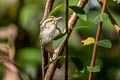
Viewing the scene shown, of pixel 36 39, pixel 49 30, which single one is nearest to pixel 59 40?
pixel 49 30

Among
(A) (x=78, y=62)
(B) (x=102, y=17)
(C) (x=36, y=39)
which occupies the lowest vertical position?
(C) (x=36, y=39)

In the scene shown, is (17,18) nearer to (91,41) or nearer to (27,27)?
(27,27)

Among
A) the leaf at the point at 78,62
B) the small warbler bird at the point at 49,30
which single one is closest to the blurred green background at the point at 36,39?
the small warbler bird at the point at 49,30

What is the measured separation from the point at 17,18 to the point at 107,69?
74 cm

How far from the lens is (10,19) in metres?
2.69

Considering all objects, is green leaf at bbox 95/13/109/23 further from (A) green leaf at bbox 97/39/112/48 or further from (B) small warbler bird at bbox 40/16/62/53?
(B) small warbler bird at bbox 40/16/62/53

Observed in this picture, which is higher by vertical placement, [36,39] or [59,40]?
[59,40]

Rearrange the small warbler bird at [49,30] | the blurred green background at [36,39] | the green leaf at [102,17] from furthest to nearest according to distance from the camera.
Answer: the blurred green background at [36,39], the small warbler bird at [49,30], the green leaf at [102,17]

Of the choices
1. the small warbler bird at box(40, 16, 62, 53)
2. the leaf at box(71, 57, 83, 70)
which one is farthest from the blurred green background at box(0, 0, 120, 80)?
the leaf at box(71, 57, 83, 70)

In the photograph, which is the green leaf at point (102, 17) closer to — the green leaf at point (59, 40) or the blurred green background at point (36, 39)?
the green leaf at point (59, 40)

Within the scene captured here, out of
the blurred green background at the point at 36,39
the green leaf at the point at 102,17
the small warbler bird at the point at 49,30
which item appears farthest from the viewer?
the blurred green background at the point at 36,39

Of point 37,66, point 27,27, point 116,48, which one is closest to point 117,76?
point 116,48

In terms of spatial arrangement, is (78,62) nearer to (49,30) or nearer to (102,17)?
(102,17)

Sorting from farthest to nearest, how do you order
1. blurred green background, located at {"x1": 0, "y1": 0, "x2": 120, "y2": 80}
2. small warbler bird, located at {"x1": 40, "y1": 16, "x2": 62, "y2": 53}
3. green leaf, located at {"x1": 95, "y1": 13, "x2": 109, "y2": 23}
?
blurred green background, located at {"x1": 0, "y1": 0, "x2": 120, "y2": 80} < small warbler bird, located at {"x1": 40, "y1": 16, "x2": 62, "y2": 53} < green leaf, located at {"x1": 95, "y1": 13, "x2": 109, "y2": 23}
